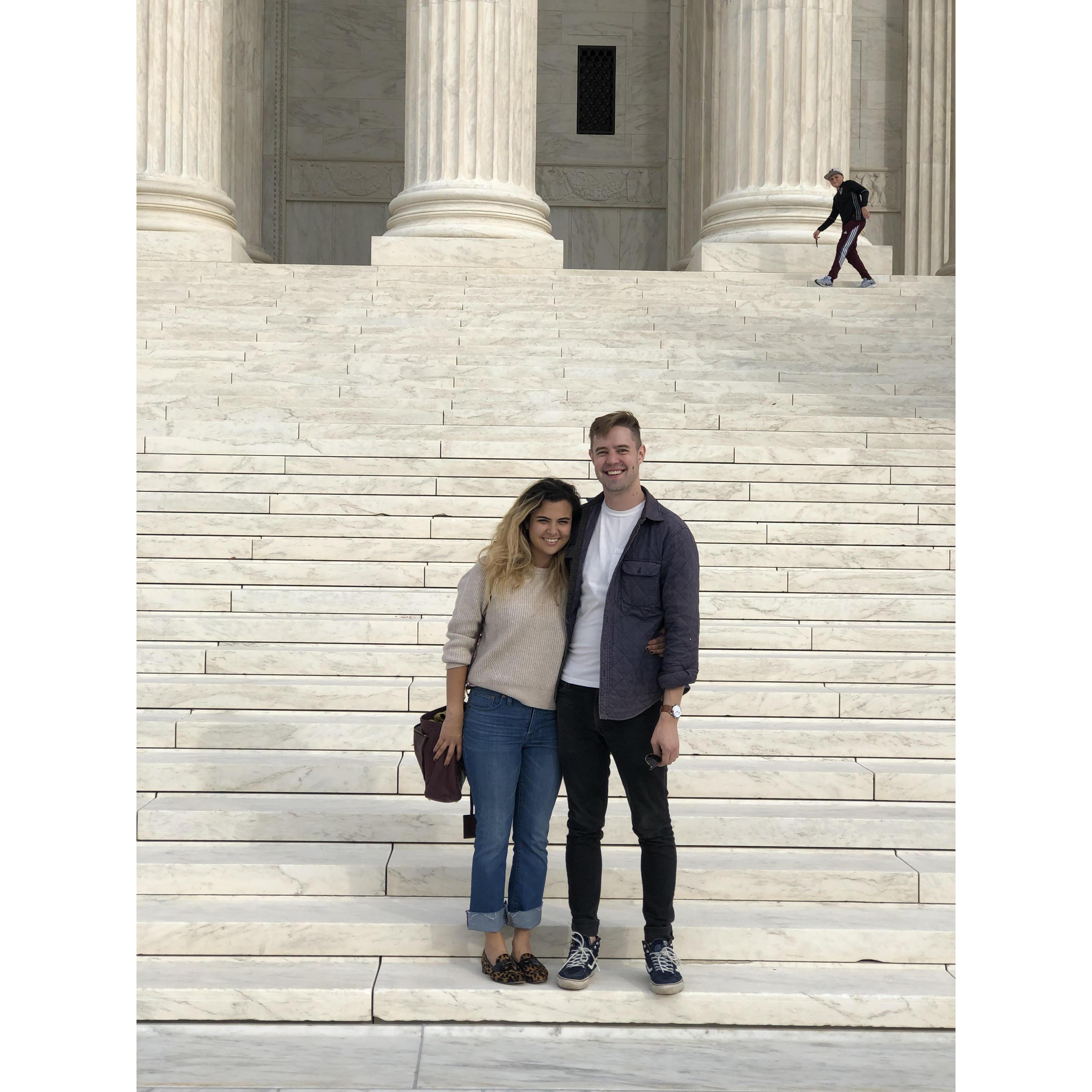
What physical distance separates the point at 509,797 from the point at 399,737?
1.79 meters

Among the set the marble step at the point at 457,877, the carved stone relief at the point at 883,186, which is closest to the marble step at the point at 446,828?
the marble step at the point at 457,877

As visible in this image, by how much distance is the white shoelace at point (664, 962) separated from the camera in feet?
15.9

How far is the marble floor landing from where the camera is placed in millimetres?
4316

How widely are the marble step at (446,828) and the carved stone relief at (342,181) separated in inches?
841

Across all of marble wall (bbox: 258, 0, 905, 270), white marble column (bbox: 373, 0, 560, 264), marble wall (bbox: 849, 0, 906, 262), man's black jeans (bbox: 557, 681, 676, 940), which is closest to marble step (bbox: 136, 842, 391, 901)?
man's black jeans (bbox: 557, 681, 676, 940)

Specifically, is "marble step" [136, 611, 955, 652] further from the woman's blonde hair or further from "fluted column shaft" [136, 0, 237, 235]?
"fluted column shaft" [136, 0, 237, 235]

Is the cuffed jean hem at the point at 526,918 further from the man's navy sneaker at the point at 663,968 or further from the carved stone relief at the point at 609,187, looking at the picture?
the carved stone relief at the point at 609,187

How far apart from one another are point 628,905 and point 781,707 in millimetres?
1897

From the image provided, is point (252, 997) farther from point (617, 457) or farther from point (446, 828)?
point (617, 457)

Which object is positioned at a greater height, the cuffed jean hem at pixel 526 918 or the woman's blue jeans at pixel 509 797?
the woman's blue jeans at pixel 509 797

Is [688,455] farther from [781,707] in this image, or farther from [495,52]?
[495,52]

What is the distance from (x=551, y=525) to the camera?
4859 millimetres

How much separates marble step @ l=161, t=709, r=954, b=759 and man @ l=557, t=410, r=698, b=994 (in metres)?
1.82

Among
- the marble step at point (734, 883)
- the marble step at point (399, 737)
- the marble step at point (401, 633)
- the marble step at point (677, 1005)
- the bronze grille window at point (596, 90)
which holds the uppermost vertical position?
the bronze grille window at point (596, 90)
